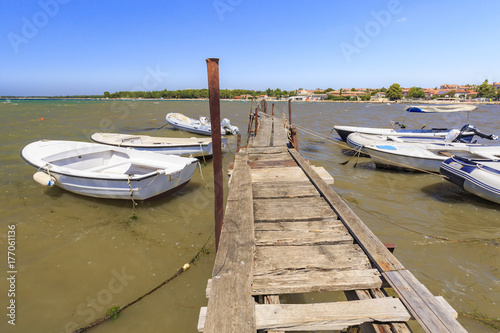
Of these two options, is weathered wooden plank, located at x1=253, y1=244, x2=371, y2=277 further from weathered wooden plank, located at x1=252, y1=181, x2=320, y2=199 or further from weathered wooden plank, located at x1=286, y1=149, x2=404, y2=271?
weathered wooden plank, located at x1=252, y1=181, x2=320, y2=199

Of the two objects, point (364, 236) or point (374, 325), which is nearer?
point (374, 325)

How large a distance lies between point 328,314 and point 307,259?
0.66 m

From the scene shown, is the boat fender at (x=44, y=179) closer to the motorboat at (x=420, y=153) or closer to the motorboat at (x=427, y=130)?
the motorboat at (x=420, y=153)

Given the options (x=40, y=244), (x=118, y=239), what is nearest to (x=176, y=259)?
(x=118, y=239)

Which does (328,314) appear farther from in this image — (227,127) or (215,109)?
(227,127)

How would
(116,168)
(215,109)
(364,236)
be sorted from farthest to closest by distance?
(116,168) < (215,109) < (364,236)

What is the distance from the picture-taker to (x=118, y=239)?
17.9ft

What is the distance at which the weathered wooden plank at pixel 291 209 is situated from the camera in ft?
10.7

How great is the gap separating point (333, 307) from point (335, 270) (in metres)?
0.44

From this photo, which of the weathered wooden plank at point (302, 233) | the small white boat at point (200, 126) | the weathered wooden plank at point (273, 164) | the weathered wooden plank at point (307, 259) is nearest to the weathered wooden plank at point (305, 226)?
the weathered wooden plank at point (302, 233)

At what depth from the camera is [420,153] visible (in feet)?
33.3

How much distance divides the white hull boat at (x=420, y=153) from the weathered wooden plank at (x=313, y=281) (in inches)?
373

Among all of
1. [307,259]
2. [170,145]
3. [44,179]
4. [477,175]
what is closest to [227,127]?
[170,145]

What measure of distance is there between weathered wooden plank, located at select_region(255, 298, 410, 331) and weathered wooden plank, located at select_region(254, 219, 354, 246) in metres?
0.86
